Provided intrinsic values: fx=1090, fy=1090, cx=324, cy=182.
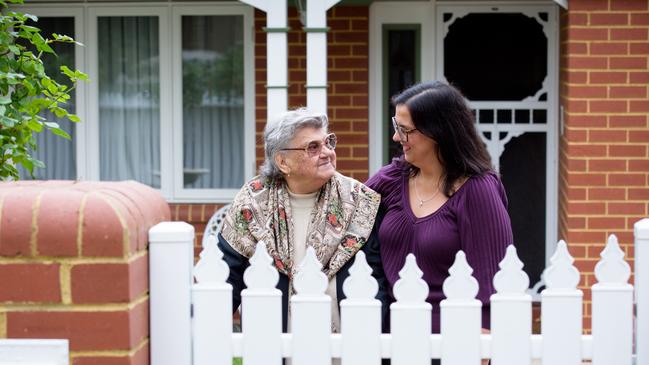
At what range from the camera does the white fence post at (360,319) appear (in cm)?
282

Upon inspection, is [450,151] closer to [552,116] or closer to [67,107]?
[552,116]

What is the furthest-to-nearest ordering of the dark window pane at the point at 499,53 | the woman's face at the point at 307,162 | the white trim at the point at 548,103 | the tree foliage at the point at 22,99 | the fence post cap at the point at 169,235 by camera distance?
the dark window pane at the point at 499,53 < the white trim at the point at 548,103 < the tree foliage at the point at 22,99 < the woman's face at the point at 307,162 < the fence post cap at the point at 169,235

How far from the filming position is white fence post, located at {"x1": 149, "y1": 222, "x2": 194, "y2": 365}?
279 centimetres

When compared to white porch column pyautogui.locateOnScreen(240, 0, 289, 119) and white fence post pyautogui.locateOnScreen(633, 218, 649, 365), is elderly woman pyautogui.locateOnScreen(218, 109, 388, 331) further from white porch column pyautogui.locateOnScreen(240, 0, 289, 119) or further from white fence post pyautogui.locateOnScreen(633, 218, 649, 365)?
white porch column pyautogui.locateOnScreen(240, 0, 289, 119)

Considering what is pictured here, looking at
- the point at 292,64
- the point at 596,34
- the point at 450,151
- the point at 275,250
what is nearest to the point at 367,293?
the point at 275,250

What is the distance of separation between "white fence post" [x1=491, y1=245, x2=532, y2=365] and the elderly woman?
535 mm

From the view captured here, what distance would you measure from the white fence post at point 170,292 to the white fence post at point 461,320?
26.2 inches

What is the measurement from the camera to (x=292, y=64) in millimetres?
8078

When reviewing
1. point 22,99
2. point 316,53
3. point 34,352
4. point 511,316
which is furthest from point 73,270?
point 316,53

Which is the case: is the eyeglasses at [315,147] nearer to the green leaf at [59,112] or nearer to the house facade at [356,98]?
the green leaf at [59,112]

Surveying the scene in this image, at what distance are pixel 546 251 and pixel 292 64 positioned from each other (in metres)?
2.38

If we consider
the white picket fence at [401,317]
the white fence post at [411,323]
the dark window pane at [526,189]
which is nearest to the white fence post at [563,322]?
the white picket fence at [401,317]

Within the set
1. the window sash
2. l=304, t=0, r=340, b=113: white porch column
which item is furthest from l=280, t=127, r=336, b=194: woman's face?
the window sash

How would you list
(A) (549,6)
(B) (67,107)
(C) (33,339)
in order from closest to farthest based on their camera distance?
(C) (33,339)
(A) (549,6)
(B) (67,107)
